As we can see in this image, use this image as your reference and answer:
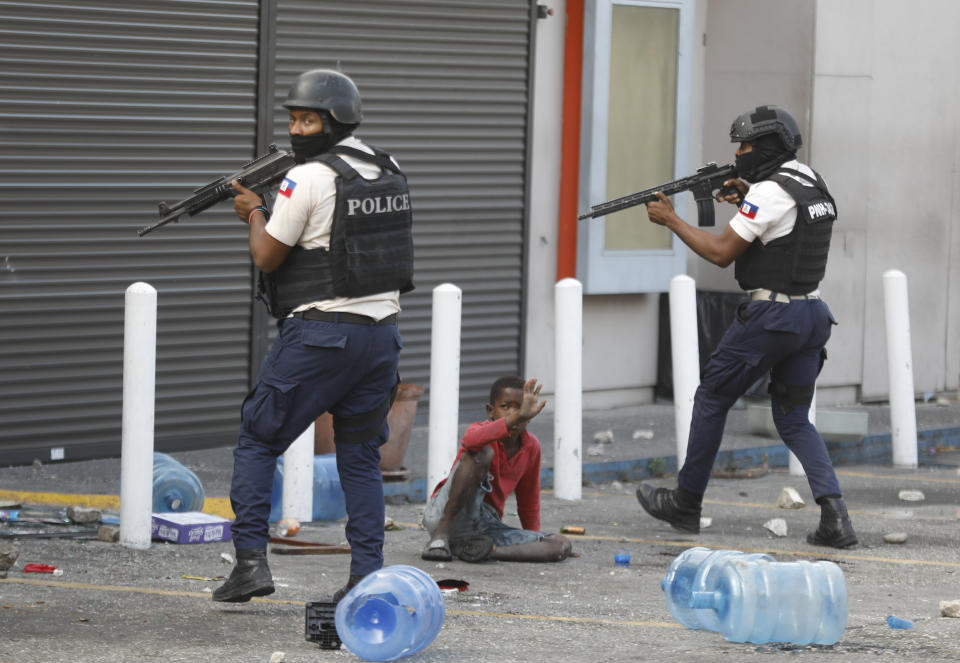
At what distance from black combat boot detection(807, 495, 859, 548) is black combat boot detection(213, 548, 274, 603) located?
10.3ft

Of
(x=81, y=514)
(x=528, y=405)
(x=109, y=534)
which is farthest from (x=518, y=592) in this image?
(x=81, y=514)

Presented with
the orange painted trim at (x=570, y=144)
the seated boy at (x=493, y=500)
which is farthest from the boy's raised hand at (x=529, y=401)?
the orange painted trim at (x=570, y=144)

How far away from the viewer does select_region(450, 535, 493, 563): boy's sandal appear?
761 centimetres

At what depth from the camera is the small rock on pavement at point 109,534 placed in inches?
305

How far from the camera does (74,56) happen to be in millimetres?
9961

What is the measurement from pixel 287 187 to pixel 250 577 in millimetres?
1412

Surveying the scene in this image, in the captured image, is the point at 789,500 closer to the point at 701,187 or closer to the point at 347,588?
the point at 701,187

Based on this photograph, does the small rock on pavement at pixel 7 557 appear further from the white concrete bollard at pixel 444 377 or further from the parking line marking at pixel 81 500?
the white concrete bollard at pixel 444 377

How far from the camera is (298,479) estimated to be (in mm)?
8562

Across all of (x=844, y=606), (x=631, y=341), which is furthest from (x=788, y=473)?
(x=844, y=606)

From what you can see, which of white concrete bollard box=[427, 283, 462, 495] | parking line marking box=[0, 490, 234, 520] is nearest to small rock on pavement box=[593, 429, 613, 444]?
white concrete bollard box=[427, 283, 462, 495]

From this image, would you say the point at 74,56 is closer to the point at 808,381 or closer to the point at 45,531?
the point at 45,531

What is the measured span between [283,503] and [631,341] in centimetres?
522

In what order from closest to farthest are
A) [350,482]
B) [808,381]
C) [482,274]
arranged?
[350,482] < [808,381] < [482,274]
